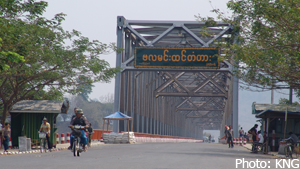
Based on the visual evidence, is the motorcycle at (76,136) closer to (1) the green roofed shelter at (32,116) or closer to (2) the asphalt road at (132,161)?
(2) the asphalt road at (132,161)

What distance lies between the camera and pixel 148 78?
5553 centimetres

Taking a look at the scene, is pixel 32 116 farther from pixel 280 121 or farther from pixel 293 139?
pixel 280 121

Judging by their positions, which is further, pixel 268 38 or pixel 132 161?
pixel 268 38

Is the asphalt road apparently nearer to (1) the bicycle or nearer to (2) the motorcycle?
(2) the motorcycle

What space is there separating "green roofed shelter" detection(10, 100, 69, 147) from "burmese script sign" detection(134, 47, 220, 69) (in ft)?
46.9

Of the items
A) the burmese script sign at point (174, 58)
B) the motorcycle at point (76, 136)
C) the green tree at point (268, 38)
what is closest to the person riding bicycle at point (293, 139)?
the green tree at point (268, 38)

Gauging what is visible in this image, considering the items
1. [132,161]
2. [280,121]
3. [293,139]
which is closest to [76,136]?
[132,161]

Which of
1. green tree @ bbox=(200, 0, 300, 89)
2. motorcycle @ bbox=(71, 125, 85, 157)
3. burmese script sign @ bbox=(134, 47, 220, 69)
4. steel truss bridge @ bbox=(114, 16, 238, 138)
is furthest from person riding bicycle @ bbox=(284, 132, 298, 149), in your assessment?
burmese script sign @ bbox=(134, 47, 220, 69)

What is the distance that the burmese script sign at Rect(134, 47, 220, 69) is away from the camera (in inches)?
1481

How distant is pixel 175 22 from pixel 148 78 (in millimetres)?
17880

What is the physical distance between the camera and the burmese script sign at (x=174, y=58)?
37.6 m

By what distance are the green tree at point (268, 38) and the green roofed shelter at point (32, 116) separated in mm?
9224

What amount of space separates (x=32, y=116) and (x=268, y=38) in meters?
12.5

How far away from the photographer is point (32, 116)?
78.5 ft
